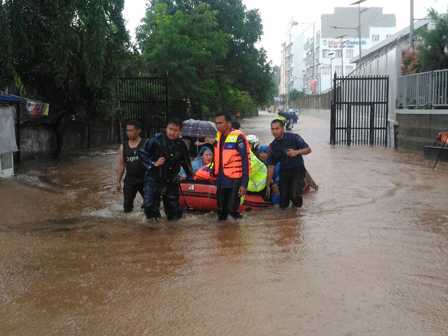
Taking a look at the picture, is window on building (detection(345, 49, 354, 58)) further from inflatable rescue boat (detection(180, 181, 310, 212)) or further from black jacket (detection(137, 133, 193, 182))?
black jacket (detection(137, 133, 193, 182))

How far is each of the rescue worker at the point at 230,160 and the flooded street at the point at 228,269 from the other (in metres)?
0.61

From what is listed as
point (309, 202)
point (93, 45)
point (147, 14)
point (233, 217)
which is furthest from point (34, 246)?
point (147, 14)

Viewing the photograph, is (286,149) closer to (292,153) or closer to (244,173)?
(292,153)

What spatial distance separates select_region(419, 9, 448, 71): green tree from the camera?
68.4 ft

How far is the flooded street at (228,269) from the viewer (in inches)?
173

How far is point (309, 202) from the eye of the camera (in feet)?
32.8

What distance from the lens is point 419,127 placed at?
18.8 meters

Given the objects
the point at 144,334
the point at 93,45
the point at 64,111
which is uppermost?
the point at 93,45

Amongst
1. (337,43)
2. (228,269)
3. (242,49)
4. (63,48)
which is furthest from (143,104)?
(337,43)

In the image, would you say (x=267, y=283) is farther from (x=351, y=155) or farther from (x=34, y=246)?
(x=351, y=155)

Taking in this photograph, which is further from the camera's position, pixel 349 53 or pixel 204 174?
pixel 349 53

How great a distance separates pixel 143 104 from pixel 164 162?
13554mm

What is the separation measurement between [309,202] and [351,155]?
372 inches

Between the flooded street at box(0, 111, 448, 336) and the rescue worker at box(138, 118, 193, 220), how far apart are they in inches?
18.1
